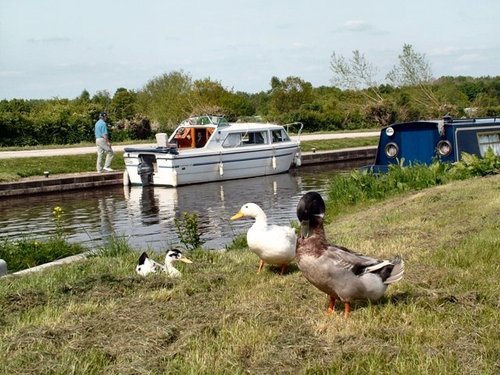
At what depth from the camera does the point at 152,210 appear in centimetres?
1959

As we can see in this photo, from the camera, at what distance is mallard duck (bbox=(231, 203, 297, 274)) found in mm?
7594

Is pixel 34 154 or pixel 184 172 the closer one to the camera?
pixel 184 172

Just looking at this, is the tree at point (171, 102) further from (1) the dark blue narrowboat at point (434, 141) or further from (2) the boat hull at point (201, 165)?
(1) the dark blue narrowboat at point (434, 141)

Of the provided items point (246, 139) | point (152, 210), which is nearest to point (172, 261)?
point (152, 210)

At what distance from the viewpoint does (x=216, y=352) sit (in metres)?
4.92

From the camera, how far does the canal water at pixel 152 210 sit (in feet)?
50.0

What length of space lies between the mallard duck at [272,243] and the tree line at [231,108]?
30658 millimetres

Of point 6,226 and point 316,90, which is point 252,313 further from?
point 316,90

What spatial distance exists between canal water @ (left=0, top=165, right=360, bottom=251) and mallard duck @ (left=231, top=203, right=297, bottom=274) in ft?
14.1

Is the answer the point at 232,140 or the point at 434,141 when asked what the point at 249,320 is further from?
the point at 232,140

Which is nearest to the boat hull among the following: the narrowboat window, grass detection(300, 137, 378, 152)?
grass detection(300, 137, 378, 152)

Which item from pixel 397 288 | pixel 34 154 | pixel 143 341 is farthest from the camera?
pixel 34 154

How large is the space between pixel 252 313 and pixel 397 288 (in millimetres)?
1370

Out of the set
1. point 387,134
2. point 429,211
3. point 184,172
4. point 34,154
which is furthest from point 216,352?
point 34,154
